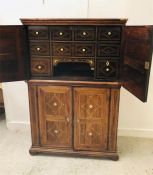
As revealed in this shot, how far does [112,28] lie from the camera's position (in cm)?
182

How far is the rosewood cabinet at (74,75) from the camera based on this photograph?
1.81 meters

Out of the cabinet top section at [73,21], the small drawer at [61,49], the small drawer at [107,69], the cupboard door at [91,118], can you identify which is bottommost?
the cupboard door at [91,118]

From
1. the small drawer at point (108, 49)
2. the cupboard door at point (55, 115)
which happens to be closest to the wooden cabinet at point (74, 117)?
the cupboard door at point (55, 115)

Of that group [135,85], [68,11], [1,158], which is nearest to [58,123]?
[1,158]

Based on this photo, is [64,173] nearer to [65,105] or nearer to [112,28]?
[65,105]

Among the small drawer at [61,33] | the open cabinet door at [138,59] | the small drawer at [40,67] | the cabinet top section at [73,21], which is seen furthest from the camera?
the small drawer at [40,67]

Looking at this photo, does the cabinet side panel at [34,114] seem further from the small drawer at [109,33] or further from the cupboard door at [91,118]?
the small drawer at [109,33]

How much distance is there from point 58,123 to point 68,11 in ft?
3.92

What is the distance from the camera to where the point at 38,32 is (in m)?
1.90

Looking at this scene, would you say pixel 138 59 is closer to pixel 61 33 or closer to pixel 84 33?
pixel 84 33

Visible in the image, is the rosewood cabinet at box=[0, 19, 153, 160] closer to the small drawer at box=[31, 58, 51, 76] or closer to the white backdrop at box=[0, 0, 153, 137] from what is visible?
the small drawer at box=[31, 58, 51, 76]

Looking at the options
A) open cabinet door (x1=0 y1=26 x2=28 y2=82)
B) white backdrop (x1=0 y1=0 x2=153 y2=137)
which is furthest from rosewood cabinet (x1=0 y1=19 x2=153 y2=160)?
white backdrop (x1=0 y1=0 x2=153 y2=137)

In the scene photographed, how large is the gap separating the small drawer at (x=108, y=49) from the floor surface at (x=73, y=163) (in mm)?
1087

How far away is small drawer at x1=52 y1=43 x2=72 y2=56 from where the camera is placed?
191cm
